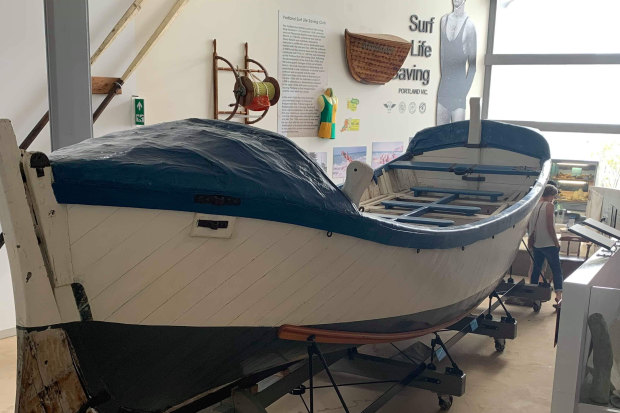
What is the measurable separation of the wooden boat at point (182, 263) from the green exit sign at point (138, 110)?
261cm

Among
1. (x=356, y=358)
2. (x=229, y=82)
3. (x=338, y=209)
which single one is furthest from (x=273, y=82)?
(x=338, y=209)

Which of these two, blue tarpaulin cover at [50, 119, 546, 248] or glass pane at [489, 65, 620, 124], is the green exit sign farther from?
glass pane at [489, 65, 620, 124]

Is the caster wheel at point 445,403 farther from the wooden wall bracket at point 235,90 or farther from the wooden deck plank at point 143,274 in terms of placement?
the wooden wall bracket at point 235,90

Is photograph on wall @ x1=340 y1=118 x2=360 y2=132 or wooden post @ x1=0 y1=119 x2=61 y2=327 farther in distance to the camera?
photograph on wall @ x1=340 y1=118 x2=360 y2=132

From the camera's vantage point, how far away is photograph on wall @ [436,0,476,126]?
8977 millimetres

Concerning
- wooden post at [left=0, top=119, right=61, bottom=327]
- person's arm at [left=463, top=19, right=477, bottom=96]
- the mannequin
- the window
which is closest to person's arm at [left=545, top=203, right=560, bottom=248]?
the mannequin

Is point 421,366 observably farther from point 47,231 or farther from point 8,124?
point 8,124

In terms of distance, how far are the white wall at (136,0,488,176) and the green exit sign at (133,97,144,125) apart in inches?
4.6

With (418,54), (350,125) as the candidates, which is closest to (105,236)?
(350,125)

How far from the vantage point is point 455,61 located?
9.12m

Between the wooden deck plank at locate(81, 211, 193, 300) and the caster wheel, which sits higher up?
the wooden deck plank at locate(81, 211, 193, 300)

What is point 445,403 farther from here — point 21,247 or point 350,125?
point 350,125

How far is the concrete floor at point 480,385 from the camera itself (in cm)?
356

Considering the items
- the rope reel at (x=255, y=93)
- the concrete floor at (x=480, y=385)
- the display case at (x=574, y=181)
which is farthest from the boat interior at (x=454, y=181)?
the display case at (x=574, y=181)
